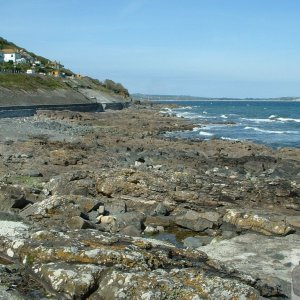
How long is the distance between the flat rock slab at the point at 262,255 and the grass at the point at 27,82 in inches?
2487

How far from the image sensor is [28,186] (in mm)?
17406

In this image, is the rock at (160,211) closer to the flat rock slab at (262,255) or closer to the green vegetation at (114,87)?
the flat rock slab at (262,255)

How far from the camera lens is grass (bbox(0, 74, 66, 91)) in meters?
73.9

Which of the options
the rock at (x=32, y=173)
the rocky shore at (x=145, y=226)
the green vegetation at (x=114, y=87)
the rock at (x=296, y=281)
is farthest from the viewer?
the green vegetation at (x=114, y=87)

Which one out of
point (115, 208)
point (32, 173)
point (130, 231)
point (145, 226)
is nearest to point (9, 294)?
point (130, 231)

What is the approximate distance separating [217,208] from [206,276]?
8.70m

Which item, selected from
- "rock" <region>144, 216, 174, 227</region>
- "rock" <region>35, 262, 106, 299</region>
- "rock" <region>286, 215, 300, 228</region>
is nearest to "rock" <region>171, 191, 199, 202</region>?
"rock" <region>144, 216, 174, 227</region>

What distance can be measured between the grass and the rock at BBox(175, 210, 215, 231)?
199 ft

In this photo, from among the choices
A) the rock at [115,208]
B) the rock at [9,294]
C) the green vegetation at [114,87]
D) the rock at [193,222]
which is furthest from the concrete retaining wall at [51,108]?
the rock at [9,294]

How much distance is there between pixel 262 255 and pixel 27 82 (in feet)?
242

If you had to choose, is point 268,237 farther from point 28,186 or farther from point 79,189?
point 28,186

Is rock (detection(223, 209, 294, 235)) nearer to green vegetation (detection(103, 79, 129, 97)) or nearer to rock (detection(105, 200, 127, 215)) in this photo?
rock (detection(105, 200, 127, 215))

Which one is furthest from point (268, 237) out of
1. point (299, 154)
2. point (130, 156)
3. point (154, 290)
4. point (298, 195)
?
point (299, 154)

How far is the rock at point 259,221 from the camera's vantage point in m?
13.6
